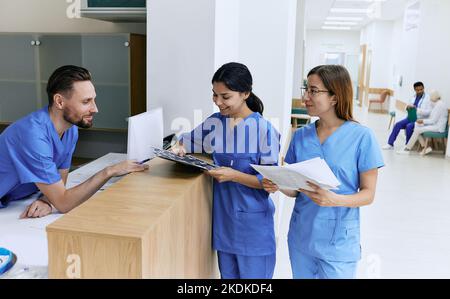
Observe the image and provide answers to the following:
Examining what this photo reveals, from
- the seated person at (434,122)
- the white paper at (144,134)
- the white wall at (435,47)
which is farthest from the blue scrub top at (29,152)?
the white wall at (435,47)

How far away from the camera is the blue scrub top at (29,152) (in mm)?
1802

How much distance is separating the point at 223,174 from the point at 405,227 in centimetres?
288

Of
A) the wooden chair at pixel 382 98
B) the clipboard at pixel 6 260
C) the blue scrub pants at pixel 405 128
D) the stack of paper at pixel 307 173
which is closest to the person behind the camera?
the clipboard at pixel 6 260

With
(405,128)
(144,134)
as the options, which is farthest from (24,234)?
(405,128)

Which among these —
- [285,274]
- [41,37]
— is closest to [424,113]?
[285,274]

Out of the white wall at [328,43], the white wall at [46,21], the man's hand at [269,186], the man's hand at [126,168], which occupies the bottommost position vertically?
the man's hand at [269,186]

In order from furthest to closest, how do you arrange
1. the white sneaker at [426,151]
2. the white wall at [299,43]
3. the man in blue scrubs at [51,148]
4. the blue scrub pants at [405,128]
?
the white wall at [299,43] < the blue scrub pants at [405,128] < the white sneaker at [426,151] < the man in blue scrubs at [51,148]

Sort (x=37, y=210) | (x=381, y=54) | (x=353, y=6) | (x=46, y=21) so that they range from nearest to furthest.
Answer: (x=37, y=210) → (x=46, y=21) → (x=353, y=6) → (x=381, y=54)

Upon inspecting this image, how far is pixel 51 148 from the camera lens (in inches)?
74.0

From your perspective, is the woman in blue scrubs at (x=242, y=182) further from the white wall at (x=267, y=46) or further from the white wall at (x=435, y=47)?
the white wall at (x=435, y=47)

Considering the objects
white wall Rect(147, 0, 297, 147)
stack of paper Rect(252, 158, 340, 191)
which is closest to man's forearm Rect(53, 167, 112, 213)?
white wall Rect(147, 0, 297, 147)

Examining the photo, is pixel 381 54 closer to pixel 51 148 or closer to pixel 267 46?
pixel 267 46

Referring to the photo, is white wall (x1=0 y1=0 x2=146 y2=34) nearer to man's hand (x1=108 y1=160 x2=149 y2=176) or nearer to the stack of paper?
man's hand (x1=108 y1=160 x2=149 y2=176)

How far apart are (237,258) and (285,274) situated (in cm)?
116
